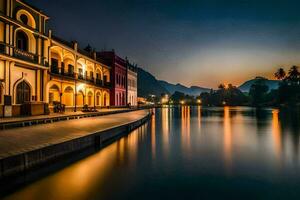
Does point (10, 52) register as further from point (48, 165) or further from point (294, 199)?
point (294, 199)

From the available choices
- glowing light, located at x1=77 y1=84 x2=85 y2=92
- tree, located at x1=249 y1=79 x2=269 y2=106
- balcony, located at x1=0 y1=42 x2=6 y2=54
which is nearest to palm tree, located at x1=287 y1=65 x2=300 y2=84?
tree, located at x1=249 y1=79 x2=269 y2=106

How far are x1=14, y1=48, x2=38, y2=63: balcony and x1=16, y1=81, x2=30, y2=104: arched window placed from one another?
76.5 inches

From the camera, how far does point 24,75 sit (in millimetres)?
16719

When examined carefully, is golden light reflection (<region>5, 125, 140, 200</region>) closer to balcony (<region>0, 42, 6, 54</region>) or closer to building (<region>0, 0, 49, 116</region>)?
building (<region>0, 0, 49, 116</region>)

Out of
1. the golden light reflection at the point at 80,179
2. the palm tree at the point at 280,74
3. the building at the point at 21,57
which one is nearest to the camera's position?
the golden light reflection at the point at 80,179

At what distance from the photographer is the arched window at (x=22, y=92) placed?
637 inches

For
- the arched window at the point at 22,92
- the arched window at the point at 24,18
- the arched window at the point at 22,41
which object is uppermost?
the arched window at the point at 24,18

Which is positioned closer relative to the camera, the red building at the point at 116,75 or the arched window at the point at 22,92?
the arched window at the point at 22,92

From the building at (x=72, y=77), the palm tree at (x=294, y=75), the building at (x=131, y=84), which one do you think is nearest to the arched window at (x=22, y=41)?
the building at (x=72, y=77)

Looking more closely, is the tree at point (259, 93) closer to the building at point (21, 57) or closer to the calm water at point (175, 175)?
the calm water at point (175, 175)

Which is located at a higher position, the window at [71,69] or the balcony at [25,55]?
the window at [71,69]

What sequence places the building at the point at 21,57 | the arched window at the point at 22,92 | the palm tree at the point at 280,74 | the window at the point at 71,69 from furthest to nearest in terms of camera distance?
→ the palm tree at the point at 280,74 < the window at the point at 71,69 < the arched window at the point at 22,92 < the building at the point at 21,57

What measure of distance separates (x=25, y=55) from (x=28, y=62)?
0.59 metres

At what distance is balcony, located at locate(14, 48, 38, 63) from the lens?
1561 cm
